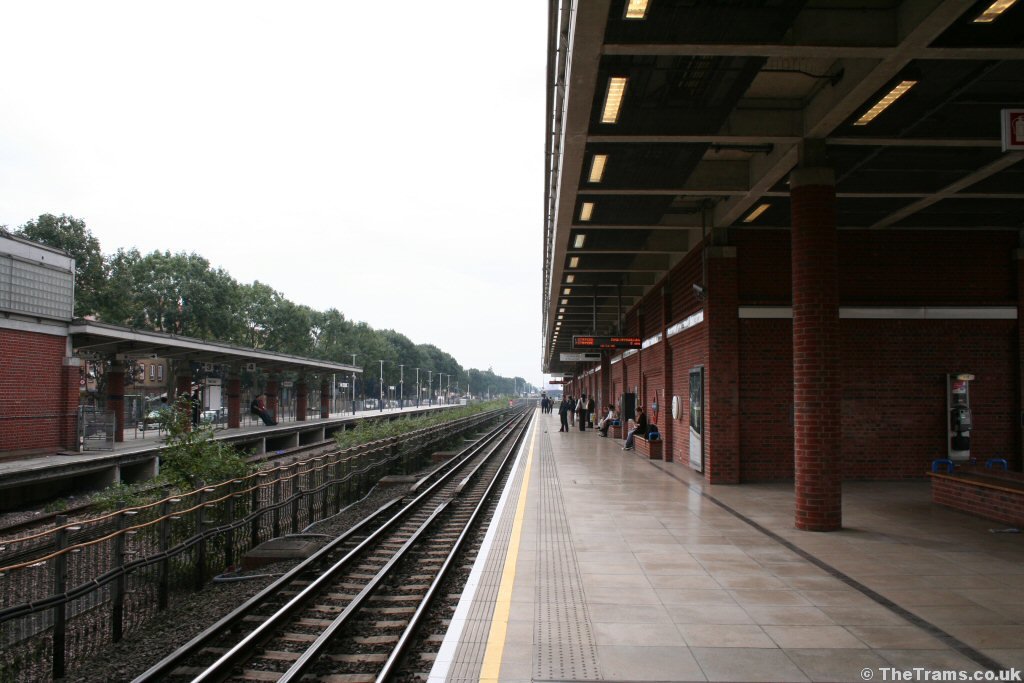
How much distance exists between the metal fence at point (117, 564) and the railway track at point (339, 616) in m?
1.09

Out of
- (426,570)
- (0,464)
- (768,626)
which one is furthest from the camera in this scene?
(0,464)

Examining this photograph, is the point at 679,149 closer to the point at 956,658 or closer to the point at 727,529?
the point at 727,529

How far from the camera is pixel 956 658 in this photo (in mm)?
4805

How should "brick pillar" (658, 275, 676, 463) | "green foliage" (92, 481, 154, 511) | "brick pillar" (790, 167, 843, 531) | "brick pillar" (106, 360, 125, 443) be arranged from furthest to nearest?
"brick pillar" (106, 360, 125, 443), "brick pillar" (658, 275, 676, 463), "brick pillar" (790, 167, 843, 531), "green foliage" (92, 481, 154, 511)

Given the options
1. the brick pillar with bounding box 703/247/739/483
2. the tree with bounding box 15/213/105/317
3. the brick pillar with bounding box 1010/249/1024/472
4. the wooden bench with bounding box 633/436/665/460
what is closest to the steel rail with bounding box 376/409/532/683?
the brick pillar with bounding box 703/247/739/483

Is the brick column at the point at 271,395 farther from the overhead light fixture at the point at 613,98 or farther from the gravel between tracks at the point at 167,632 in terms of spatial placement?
the overhead light fixture at the point at 613,98

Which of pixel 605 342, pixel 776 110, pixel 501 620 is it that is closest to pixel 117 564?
pixel 501 620

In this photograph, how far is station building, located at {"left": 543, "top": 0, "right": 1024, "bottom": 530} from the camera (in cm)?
696

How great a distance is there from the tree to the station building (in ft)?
136

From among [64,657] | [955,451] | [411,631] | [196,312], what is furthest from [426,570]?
[196,312]

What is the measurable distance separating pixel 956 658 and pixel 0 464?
19338mm

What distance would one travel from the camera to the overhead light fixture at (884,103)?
7785 mm

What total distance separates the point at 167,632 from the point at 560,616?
3.77 meters

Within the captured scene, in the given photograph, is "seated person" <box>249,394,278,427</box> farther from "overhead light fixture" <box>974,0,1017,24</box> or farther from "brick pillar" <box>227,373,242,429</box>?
"overhead light fixture" <box>974,0,1017,24</box>
